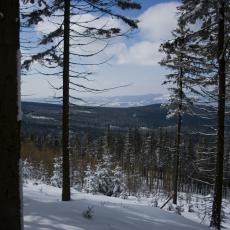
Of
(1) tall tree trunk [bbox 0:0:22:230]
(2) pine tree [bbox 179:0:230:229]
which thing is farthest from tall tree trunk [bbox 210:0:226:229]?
(1) tall tree trunk [bbox 0:0:22:230]

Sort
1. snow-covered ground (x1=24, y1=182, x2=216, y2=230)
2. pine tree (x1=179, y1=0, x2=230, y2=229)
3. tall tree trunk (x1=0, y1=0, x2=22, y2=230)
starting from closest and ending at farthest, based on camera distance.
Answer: tall tree trunk (x1=0, y1=0, x2=22, y2=230), snow-covered ground (x1=24, y1=182, x2=216, y2=230), pine tree (x1=179, y1=0, x2=230, y2=229)

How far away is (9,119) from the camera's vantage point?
12.5ft

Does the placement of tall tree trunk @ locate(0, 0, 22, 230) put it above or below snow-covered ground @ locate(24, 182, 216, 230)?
above

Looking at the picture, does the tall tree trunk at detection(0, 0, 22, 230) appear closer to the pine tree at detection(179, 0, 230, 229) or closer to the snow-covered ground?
the snow-covered ground

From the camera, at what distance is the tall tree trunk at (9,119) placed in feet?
12.4

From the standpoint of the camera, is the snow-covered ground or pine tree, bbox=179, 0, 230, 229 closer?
the snow-covered ground

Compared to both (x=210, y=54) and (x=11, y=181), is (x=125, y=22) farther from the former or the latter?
(x=11, y=181)

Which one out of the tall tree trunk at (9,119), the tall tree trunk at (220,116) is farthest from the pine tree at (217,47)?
the tall tree trunk at (9,119)

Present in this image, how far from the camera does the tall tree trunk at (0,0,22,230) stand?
3.78m

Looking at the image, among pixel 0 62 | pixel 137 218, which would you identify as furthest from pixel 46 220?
pixel 0 62

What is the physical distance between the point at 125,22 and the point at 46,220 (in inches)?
306

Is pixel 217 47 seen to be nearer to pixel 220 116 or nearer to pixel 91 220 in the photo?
pixel 220 116

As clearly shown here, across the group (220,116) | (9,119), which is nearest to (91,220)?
(220,116)

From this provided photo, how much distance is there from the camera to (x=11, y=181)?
3812 millimetres
